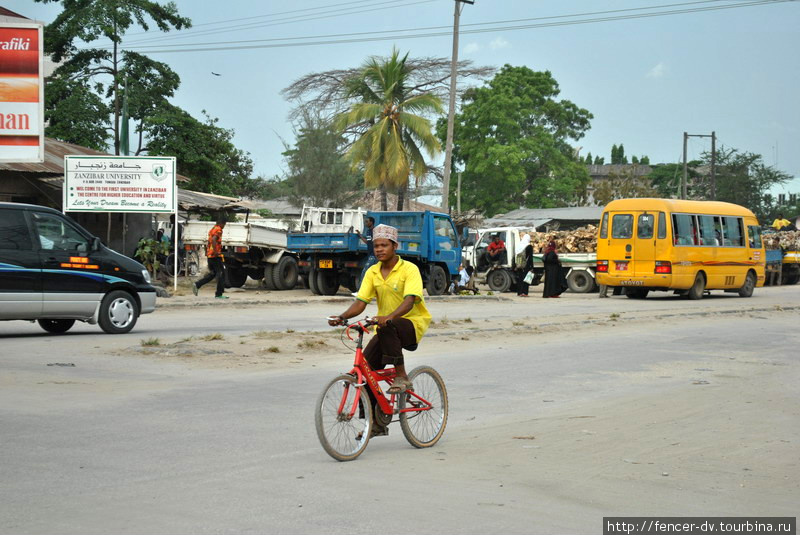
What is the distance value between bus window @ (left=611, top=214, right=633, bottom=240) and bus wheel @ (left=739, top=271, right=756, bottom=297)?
5192 millimetres

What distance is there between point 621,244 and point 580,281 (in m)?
6.13

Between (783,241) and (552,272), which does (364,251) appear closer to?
(552,272)

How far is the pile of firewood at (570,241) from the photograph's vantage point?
38.2m

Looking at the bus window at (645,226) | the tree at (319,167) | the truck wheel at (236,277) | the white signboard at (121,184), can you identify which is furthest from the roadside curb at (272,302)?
the tree at (319,167)

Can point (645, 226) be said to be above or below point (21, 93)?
below

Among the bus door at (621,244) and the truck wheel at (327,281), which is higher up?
the bus door at (621,244)

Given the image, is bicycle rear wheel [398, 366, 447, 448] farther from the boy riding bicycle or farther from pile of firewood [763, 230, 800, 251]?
pile of firewood [763, 230, 800, 251]

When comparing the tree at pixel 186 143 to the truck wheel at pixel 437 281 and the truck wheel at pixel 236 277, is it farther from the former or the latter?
the truck wheel at pixel 437 281

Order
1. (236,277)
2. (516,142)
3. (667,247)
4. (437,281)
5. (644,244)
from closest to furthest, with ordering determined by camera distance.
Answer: (667,247), (644,244), (437,281), (236,277), (516,142)

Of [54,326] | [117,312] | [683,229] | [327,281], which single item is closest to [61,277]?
[117,312]

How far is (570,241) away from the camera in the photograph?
3831cm

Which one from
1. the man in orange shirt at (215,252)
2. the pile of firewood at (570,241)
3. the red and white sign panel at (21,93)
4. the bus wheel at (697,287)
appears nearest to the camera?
the man in orange shirt at (215,252)

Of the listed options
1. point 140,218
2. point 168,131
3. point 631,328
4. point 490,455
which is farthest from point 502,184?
point 490,455

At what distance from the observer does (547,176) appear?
76.4 metres
